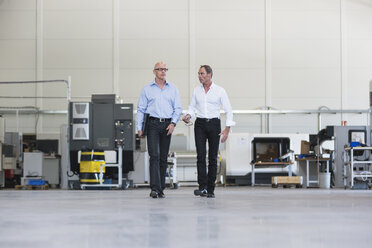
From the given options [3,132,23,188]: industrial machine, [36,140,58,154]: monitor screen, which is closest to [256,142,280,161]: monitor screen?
[36,140,58,154]: monitor screen

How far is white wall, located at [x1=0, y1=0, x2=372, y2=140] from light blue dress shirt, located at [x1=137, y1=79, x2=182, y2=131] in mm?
11515

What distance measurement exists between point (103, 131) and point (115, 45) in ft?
22.9

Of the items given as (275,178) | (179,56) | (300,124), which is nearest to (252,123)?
(300,124)

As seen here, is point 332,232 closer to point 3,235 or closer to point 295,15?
point 3,235

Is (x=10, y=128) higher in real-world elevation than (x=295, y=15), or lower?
lower

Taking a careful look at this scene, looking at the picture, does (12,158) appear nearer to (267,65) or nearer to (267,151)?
(267,151)

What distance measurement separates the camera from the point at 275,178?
41.3 feet

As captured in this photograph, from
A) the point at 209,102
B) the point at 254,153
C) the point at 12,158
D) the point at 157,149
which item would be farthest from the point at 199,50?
the point at 157,149

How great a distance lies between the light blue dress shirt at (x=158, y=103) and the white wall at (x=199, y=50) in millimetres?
11515

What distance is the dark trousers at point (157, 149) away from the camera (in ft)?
19.6

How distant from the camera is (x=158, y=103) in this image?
6.16 metres

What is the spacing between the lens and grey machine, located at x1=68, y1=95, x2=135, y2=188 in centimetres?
1107

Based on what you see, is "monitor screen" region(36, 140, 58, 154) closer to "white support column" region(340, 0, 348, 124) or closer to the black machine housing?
the black machine housing

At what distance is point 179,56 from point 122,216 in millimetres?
14388
